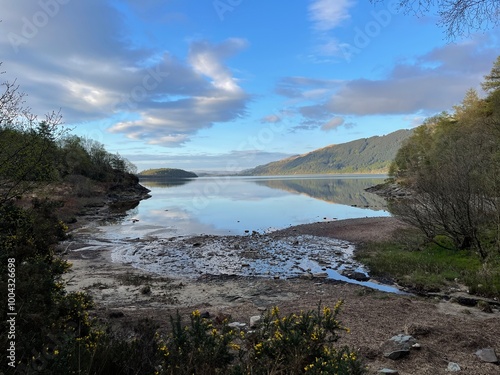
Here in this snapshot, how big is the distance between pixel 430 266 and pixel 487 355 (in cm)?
1067

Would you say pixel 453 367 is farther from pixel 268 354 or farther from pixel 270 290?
pixel 270 290

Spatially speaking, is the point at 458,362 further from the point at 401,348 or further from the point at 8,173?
the point at 8,173

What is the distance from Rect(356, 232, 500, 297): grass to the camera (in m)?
13.3

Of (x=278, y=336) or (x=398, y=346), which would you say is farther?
(x=398, y=346)

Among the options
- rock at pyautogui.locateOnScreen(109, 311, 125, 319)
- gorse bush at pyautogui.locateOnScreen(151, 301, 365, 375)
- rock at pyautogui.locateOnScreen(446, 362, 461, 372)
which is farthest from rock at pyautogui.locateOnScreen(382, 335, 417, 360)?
rock at pyautogui.locateOnScreen(109, 311, 125, 319)

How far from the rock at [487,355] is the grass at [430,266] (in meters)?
6.89

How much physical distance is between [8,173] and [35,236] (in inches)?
168

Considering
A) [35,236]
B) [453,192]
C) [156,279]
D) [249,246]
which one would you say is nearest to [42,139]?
[35,236]

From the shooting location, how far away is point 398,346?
7023 mm

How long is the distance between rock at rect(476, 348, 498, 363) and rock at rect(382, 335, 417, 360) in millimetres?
1249

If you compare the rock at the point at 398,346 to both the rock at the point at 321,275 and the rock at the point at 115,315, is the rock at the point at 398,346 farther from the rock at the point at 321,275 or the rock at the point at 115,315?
the rock at the point at 321,275

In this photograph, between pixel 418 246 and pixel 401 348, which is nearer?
pixel 401 348

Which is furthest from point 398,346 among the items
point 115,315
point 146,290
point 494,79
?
point 494,79

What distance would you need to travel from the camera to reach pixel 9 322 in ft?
12.8
